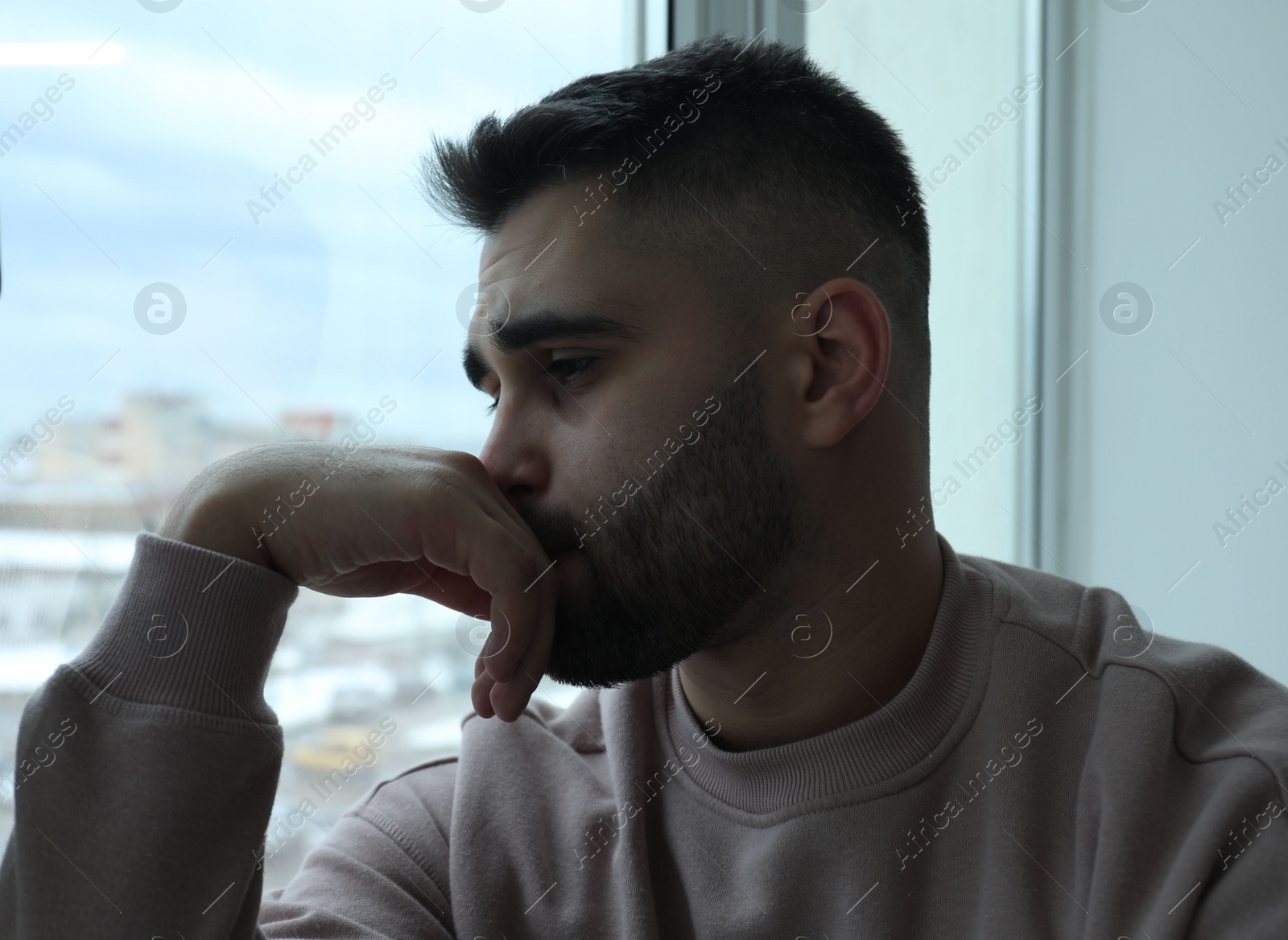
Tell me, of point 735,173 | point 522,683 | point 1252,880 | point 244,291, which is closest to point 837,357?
point 735,173

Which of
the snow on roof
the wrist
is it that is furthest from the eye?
the snow on roof

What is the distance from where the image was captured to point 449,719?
5.13 feet

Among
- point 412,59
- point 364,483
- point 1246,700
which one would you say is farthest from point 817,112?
point 1246,700

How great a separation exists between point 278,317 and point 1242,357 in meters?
1.68

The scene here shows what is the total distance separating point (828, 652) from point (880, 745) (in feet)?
0.42

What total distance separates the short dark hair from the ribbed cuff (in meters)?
0.55

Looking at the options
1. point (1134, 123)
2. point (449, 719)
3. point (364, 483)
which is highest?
point (1134, 123)

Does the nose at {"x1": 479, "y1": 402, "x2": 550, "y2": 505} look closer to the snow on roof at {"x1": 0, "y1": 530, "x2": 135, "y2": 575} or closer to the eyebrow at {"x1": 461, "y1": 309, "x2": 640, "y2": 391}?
the eyebrow at {"x1": 461, "y1": 309, "x2": 640, "y2": 391}

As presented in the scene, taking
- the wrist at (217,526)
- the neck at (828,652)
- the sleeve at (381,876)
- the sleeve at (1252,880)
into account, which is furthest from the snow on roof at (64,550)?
the sleeve at (1252,880)

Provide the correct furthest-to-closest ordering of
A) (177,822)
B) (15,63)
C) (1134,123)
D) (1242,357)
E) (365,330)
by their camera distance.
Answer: (1134,123), (1242,357), (365,330), (15,63), (177,822)

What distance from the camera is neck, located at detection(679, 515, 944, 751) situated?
3.78ft

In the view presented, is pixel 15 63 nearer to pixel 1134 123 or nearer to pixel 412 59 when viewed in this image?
pixel 412 59

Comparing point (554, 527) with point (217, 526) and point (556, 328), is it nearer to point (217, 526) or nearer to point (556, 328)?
point (556, 328)

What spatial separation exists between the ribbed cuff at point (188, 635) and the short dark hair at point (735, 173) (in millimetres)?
547
